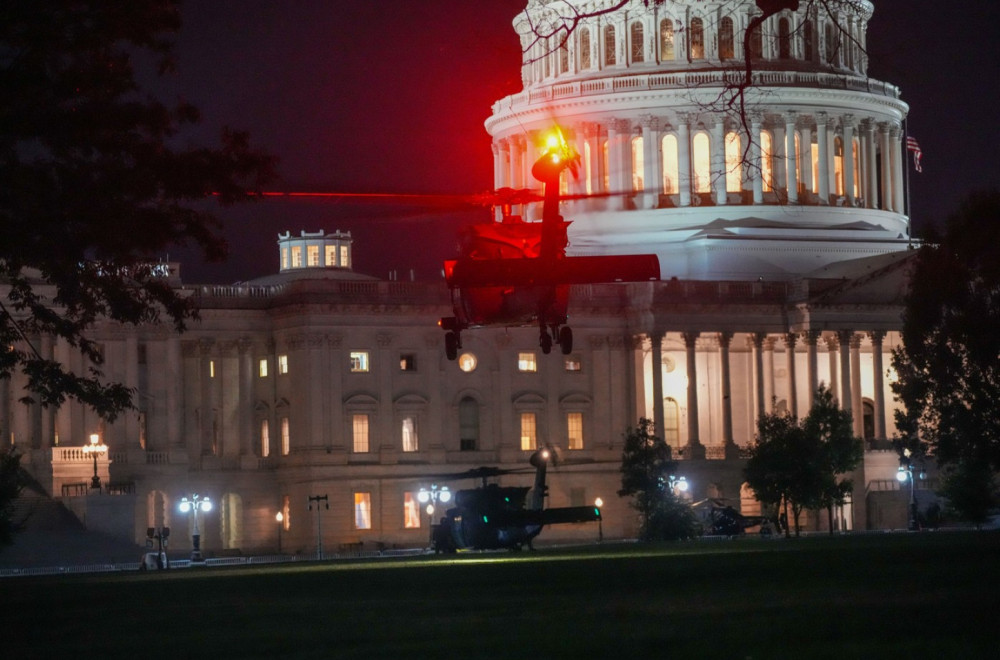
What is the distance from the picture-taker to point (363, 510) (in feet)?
397

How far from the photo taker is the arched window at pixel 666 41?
143m

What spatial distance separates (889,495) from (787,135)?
2862 cm

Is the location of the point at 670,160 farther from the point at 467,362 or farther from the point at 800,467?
the point at 800,467

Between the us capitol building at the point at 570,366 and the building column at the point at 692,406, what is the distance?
19 cm

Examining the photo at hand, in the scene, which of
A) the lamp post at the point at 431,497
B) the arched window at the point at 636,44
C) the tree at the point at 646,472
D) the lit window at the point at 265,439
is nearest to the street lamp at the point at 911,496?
the tree at the point at 646,472

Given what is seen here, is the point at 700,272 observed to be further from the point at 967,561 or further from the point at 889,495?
the point at 967,561

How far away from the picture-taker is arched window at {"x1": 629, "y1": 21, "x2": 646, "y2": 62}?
470 ft

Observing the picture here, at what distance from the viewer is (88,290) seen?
1843 inches

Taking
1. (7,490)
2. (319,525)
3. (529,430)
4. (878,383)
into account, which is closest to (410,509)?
(529,430)

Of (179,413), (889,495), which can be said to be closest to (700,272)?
(889,495)

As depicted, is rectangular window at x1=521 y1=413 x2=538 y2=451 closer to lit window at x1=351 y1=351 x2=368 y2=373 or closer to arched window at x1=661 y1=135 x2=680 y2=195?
lit window at x1=351 y1=351 x2=368 y2=373

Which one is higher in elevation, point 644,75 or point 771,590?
point 644,75

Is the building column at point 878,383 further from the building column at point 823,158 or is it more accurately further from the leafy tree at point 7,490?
the leafy tree at point 7,490

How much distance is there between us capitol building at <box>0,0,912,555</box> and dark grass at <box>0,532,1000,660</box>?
234 feet
